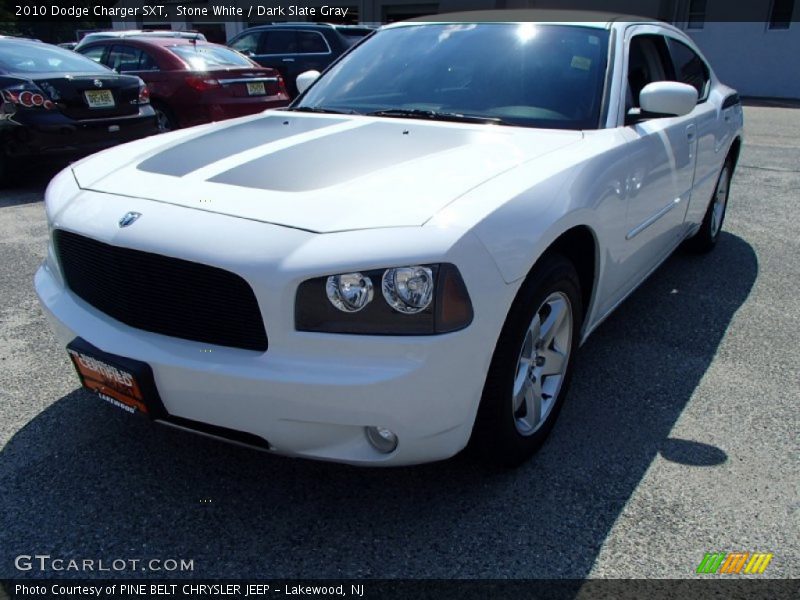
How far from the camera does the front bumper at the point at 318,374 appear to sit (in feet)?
6.26

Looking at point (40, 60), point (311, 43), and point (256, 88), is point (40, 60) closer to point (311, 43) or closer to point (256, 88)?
point (256, 88)

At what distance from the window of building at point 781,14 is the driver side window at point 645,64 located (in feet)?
65.8

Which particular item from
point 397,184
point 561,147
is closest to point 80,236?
point 397,184

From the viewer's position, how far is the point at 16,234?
17.8 ft

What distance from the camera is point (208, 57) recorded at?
8930 millimetres

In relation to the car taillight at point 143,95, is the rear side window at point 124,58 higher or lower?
higher

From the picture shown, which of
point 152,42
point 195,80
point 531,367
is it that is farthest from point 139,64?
point 531,367

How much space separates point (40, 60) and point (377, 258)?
6858 millimetres

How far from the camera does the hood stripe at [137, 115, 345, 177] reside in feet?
8.45

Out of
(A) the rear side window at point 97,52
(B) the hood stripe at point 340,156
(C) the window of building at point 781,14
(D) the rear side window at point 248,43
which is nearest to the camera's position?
(B) the hood stripe at point 340,156

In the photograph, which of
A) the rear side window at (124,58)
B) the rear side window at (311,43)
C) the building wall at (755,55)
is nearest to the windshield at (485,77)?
the rear side window at (124,58)

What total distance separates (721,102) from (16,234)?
528cm

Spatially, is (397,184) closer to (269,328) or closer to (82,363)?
(269,328)

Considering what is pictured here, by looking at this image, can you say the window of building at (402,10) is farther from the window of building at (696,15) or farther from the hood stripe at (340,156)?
the hood stripe at (340,156)
